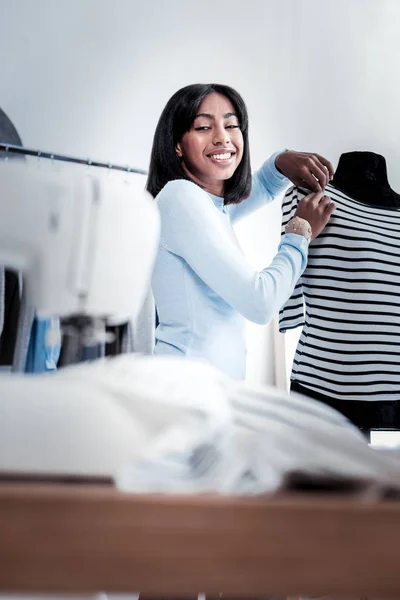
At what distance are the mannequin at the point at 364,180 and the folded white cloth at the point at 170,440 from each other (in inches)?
43.0

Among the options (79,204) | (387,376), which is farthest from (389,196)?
(79,204)

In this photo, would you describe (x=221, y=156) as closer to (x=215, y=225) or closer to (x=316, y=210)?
(x=316, y=210)

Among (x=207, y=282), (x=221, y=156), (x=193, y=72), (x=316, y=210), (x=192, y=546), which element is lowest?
(x=192, y=546)

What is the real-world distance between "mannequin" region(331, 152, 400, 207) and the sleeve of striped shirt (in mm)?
110

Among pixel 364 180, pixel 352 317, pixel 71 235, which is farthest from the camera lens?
pixel 364 180

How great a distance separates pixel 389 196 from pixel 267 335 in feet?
2.40

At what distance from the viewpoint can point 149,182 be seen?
137 centimetres

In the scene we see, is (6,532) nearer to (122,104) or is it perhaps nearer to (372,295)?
(372,295)

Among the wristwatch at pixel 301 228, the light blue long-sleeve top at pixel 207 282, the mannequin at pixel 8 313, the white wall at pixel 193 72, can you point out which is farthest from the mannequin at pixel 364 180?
the mannequin at pixel 8 313

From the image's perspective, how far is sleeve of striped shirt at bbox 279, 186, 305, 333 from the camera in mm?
1561

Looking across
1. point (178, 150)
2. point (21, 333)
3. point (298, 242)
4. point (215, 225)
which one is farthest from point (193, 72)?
point (21, 333)

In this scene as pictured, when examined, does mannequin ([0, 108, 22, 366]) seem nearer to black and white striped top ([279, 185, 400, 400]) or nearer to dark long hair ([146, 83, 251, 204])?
dark long hair ([146, 83, 251, 204])

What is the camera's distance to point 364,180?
1.63 meters

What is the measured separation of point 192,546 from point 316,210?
1.07 metres
